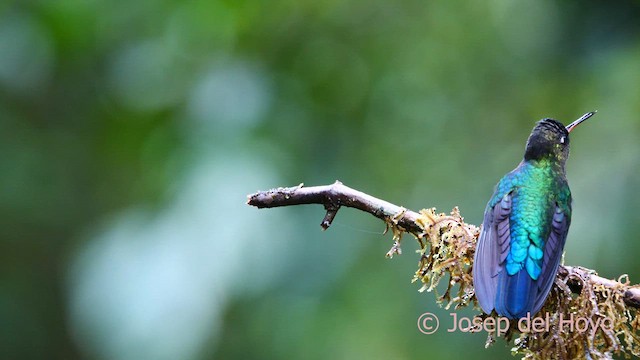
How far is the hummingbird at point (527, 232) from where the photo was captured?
111 inches

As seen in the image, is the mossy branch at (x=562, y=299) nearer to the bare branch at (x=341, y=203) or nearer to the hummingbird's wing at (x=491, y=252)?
the bare branch at (x=341, y=203)

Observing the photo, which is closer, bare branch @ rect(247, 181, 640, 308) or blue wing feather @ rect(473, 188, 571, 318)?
blue wing feather @ rect(473, 188, 571, 318)

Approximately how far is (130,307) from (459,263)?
2.61m

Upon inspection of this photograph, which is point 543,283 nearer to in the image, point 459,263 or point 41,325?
point 459,263

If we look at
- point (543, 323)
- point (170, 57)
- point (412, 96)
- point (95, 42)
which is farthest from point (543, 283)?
point (95, 42)

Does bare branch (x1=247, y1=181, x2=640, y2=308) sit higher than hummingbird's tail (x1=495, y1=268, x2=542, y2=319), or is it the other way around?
bare branch (x1=247, y1=181, x2=640, y2=308)

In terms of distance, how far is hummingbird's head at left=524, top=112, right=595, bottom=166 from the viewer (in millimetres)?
3414

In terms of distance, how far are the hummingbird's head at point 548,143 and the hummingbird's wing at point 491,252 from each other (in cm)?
24

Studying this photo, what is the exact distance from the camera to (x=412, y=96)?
6.33m

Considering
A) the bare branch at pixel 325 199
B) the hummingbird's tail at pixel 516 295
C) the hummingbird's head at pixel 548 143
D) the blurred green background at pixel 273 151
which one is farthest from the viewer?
the blurred green background at pixel 273 151

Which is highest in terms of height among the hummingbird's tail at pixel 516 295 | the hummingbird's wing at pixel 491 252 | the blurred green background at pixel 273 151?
the blurred green background at pixel 273 151

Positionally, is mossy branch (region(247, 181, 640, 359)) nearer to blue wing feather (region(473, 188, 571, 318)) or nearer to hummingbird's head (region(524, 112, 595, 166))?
blue wing feather (region(473, 188, 571, 318))

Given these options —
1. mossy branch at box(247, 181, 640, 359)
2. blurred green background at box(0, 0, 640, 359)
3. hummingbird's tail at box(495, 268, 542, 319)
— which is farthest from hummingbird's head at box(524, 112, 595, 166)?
blurred green background at box(0, 0, 640, 359)

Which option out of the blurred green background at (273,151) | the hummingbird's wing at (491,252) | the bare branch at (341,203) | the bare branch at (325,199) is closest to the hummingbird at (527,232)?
the hummingbird's wing at (491,252)
